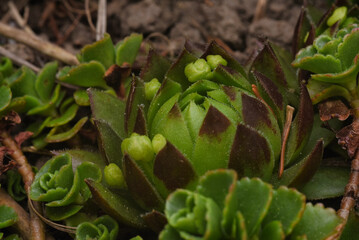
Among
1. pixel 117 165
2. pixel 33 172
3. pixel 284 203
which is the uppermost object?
pixel 284 203

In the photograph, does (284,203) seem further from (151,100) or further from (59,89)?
(59,89)

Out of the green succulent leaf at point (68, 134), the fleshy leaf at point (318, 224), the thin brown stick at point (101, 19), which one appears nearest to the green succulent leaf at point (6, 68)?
the green succulent leaf at point (68, 134)

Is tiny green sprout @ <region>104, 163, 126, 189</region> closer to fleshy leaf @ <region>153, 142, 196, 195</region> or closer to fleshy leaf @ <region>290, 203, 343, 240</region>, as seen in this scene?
fleshy leaf @ <region>153, 142, 196, 195</region>

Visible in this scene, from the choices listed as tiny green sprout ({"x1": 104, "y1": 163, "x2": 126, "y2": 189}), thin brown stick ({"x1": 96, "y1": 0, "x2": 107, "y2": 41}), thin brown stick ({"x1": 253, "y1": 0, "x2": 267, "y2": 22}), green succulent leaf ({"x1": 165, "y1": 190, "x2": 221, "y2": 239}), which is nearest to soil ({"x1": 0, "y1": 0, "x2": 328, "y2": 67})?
thin brown stick ({"x1": 253, "y1": 0, "x2": 267, "y2": 22})

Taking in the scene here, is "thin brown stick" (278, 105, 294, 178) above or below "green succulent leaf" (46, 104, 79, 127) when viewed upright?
above

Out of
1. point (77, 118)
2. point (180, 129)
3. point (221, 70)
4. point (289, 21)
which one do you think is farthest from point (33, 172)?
point (289, 21)

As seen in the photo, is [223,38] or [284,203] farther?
[223,38]

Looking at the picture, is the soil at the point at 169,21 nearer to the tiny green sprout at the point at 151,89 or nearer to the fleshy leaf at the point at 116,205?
the tiny green sprout at the point at 151,89
